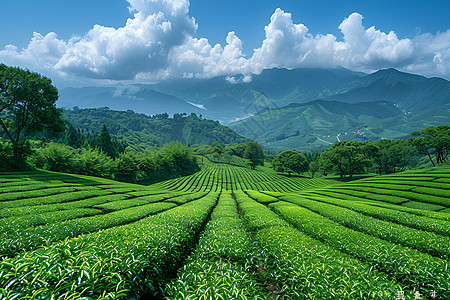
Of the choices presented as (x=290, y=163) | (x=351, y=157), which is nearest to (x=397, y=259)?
(x=351, y=157)

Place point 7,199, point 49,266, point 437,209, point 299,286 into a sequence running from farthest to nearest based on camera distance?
point 437,209, point 7,199, point 299,286, point 49,266

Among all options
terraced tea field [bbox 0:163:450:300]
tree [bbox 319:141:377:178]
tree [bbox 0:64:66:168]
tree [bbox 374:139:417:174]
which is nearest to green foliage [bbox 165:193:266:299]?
terraced tea field [bbox 0:163:450:300]

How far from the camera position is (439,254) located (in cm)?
712

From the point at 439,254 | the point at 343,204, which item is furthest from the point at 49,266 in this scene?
the point at 343,204

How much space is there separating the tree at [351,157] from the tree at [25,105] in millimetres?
85808

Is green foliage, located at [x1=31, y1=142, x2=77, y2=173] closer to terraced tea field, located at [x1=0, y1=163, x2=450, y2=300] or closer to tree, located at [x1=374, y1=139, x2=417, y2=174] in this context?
terraced tea field, located at [x1=0, y1=163, x2=450, y2=300]

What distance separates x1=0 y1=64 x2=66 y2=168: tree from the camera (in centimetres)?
2627

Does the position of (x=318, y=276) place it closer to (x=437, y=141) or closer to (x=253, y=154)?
(x=437, y=141)

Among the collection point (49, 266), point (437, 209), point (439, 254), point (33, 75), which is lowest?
point (437, 209)

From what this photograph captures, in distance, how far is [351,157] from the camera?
67.2 m

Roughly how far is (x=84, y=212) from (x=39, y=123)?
2954cm

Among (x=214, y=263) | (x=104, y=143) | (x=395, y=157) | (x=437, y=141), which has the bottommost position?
(x=214, y=263)

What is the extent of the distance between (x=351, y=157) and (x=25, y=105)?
92285 mm

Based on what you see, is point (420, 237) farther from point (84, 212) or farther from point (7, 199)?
point (7, 199)
